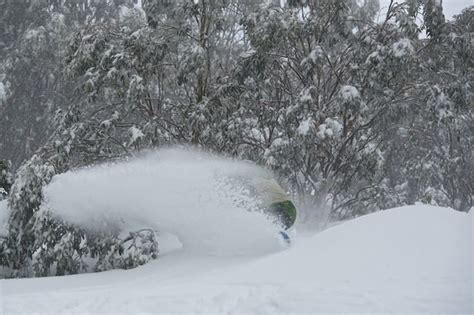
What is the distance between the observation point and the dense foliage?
26.4ft

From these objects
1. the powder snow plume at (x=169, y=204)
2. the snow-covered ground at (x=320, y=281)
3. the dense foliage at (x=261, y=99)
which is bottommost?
the snow-covered ground at (x=320, y=281)

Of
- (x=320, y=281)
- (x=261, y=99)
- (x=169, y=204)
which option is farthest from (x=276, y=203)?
(x=261, y=99)

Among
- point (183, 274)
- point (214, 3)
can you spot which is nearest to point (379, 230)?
point (183, 274)

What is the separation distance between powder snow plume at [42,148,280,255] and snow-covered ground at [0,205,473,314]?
1.47 ft

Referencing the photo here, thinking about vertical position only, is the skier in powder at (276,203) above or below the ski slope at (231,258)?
above

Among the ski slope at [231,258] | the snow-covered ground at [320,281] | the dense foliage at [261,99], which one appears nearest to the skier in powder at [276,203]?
the ski slope at [231,258]

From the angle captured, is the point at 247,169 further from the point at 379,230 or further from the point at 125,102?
the point at 379,230

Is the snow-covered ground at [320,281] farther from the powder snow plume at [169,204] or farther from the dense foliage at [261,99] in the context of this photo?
the dense foliage at [261,99]

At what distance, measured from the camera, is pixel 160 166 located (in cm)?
779

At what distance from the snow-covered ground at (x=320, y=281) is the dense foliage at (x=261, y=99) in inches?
79.8

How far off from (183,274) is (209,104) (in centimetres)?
513

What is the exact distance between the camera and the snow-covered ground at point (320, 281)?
3.92m

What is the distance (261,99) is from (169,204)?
498cm

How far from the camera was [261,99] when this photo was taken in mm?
11555
